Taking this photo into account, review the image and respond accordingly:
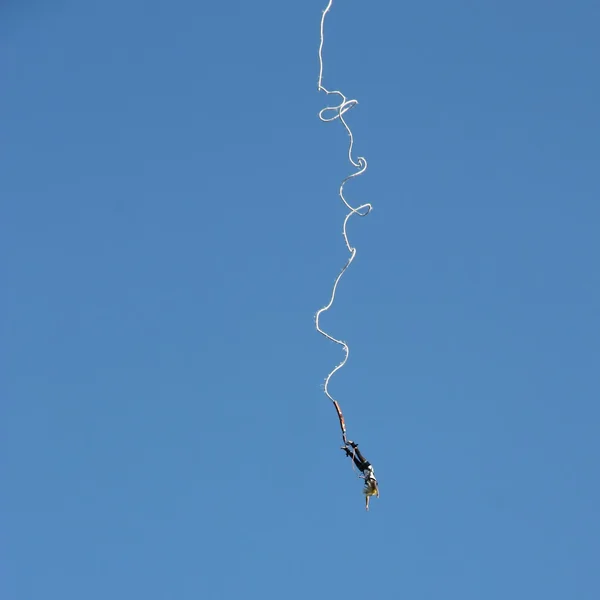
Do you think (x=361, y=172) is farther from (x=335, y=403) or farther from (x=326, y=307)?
(x=335, y=403)

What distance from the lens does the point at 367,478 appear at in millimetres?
14758

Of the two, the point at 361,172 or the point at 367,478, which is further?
the point at 361,172

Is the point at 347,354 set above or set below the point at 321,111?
below

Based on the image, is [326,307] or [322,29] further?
[326,307]

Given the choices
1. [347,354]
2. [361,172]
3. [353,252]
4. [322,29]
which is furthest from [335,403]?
[322,29]

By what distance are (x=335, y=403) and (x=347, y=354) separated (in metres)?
0.49

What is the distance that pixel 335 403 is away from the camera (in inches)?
583

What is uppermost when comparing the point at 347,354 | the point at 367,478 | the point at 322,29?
the point at 322,29

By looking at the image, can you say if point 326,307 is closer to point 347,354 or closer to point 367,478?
point 347,354

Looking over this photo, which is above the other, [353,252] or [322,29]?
[322,29]

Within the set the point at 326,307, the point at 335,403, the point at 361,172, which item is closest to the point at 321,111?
the point at 361,172

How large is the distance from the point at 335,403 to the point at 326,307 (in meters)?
1.02

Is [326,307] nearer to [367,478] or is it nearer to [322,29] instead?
[367,478]

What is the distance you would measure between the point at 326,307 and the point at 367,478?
1.76 metres
